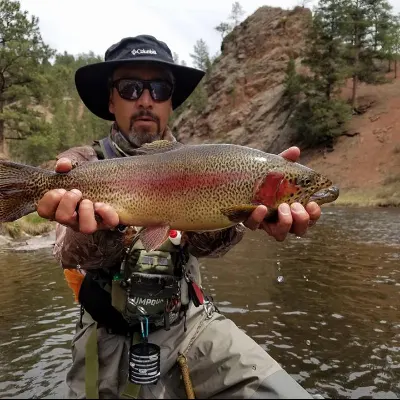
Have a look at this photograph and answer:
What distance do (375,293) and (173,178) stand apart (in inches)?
237

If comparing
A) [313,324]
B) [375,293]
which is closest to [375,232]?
[375,293]

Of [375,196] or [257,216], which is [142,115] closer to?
[257,216]

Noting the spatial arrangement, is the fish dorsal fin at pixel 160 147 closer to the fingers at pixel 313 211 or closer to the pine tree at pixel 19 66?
the fingers at pixel 313 211

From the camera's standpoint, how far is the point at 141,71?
4148 millimetres

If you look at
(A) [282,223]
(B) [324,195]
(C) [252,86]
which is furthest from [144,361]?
(C) [252,86]

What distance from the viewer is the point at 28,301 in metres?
7.52

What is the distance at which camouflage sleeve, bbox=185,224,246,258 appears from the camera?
3422mm

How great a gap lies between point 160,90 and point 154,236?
1.68 meters

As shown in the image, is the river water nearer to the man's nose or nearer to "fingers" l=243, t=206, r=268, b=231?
"fingers" l=243, t=206, r=268, b=231

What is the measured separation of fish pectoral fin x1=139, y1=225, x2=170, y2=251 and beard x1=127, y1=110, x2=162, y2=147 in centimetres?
124

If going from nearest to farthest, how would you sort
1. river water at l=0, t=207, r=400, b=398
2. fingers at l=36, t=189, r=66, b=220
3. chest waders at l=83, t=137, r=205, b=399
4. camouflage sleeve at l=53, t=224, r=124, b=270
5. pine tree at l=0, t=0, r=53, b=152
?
fingers at l=36, t=189, r=66, b=220 < camouflage sleeve at l=53, t=224, r=124, b=270 < chest waders at l=83, t=137, r=205, b=399 < river water at l=0, t=207, r=400, b=398 < pine tree at l=0, t=0, r=53, b=152

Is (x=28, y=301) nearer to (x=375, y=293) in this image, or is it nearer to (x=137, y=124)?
(x=137, y=124)

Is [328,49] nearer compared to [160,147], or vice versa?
[160,147]

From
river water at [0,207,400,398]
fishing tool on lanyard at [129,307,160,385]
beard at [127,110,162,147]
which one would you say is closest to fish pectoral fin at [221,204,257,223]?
fishing tool on lanyard at [129,307,160,385]
